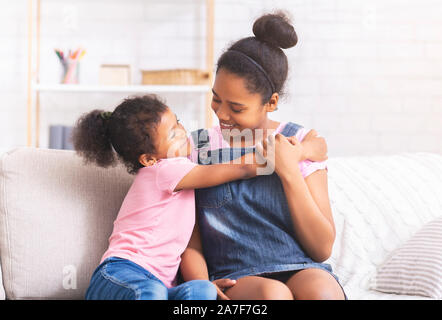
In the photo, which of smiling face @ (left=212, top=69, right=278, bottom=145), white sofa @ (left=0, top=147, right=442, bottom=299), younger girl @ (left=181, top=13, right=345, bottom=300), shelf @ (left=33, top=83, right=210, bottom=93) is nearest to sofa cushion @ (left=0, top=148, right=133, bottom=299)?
white sofa @ (left=0, top=147, right=442, bottom=299)

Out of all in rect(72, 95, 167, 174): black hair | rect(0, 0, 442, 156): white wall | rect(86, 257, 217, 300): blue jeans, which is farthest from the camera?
rect(0, 0, 442, 156): white wall

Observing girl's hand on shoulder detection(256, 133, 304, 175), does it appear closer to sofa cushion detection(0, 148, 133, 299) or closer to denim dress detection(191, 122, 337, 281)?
denim dress detection(191, 122, 337, 281)

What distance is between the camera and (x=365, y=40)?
2854 mm

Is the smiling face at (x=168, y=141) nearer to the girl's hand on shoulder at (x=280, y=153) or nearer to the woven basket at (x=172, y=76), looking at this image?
the girl's hand on shoulder at (x=280, y=153)

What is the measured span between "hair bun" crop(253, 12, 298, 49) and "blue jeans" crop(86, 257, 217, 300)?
552 mm

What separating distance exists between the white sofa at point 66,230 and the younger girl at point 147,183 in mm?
94

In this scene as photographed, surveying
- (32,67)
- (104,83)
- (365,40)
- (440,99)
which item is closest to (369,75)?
(365,40)

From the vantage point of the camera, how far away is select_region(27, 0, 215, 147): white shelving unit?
255cm

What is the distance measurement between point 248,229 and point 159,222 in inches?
7.6

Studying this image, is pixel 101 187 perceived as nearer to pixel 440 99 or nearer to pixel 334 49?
pixel 334 49

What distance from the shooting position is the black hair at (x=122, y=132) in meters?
1.16
